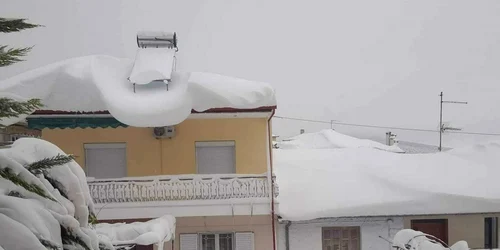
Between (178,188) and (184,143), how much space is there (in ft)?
4.61

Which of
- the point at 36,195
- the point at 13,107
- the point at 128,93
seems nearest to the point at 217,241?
the point at 128,93

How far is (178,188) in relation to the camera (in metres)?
9.42

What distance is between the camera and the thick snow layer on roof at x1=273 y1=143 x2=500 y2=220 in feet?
33.7

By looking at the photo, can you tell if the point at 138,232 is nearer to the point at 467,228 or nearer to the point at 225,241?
the point at 225,241

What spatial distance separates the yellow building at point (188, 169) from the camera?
30.8ft

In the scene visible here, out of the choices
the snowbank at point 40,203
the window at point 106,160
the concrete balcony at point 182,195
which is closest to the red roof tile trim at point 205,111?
the window at point 106,160

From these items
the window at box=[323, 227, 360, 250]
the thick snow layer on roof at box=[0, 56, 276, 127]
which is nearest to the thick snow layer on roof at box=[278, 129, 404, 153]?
the window at box=[323, 227, 360, 250]

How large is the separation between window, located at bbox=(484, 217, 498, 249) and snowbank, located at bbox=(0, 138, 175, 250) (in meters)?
11.9

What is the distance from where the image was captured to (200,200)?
31.1 feet

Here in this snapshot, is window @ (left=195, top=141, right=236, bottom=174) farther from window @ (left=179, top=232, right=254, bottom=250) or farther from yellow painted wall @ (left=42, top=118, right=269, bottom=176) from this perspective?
window @ (left=179, top=232, right=254, bottom=250)

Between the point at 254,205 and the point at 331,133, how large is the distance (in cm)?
2200

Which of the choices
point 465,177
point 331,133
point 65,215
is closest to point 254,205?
point 465,177

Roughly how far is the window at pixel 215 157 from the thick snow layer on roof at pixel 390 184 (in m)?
1.74

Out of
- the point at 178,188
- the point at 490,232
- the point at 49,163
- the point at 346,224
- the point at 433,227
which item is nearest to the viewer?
the point at 49,163
